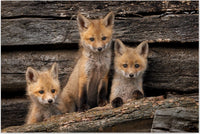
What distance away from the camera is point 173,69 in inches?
190

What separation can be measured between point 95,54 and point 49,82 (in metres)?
0.82

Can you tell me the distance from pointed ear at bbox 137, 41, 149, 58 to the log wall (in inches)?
12.7

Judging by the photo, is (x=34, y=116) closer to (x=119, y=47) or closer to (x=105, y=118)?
(x=105, y=118)

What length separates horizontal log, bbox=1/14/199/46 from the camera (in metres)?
4.68

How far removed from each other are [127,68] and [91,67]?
0.57 metres

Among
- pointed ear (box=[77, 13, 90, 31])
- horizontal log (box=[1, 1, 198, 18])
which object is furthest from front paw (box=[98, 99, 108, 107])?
horizontal log (box=[1, 1, 198, 18])

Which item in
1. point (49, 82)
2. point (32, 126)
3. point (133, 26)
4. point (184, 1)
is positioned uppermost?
point (184, 1)

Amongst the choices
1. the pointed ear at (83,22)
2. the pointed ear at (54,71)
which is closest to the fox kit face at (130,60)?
the pointed ear at (83,22)

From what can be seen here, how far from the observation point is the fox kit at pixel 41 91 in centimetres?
413

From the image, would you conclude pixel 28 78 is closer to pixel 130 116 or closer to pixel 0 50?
pixel 0 50

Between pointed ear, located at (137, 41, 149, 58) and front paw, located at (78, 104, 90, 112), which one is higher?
pointed ear, located at (137, 41, 149, 58)

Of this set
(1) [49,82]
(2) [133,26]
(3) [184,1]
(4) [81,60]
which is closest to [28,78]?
(1) [49,82]

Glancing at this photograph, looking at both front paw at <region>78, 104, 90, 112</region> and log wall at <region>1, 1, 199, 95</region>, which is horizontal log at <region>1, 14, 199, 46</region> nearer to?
log wall at <region>1, 1, 199, 95</region>

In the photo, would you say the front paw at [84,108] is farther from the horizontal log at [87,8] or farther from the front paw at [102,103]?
the horizontal log at [87,8]
